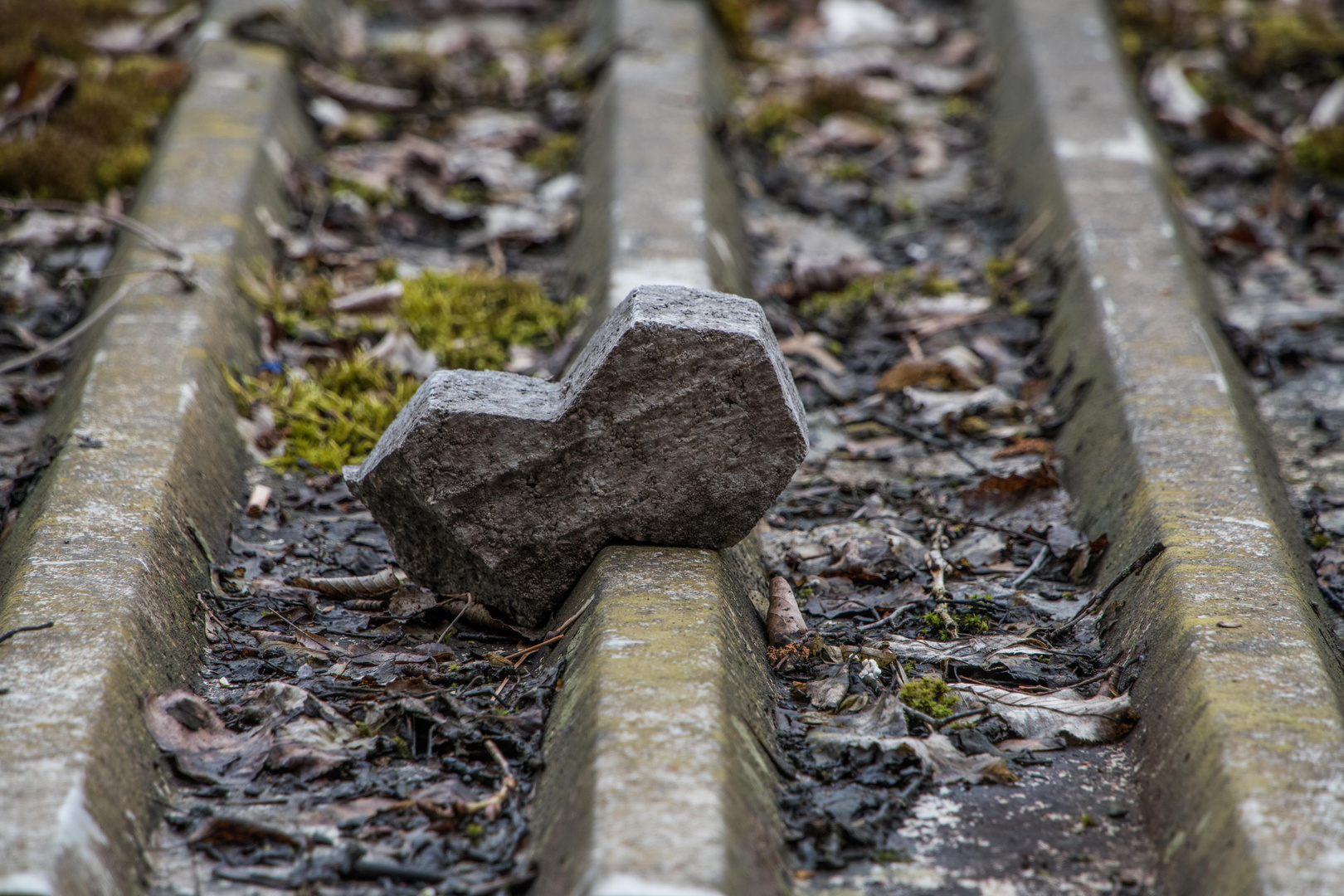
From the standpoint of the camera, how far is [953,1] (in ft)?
23.6

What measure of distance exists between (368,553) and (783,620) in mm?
1094

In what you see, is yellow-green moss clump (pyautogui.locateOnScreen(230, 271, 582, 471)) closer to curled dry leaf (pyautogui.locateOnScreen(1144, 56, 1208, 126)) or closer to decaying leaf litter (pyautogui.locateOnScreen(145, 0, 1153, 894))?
decaying leaf litter (pyautogui.locateOnScreen(145, 0, 1153, 894))

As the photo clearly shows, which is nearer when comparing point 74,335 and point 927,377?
point 74,335

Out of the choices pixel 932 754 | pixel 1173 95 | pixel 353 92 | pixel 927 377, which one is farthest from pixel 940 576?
pixel 353 92

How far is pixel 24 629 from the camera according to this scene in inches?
85.9

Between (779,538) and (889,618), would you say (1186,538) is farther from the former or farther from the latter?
(779,538)

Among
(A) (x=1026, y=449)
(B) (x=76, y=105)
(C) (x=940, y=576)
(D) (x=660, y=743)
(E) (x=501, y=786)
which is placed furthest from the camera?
(B) (x=76, y=105)

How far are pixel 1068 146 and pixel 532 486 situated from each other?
327 centimetres

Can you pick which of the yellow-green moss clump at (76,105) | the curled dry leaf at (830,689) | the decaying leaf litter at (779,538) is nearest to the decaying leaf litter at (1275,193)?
the decaying leaf litter at (779,538)

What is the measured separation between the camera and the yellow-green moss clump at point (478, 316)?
12.2 feet

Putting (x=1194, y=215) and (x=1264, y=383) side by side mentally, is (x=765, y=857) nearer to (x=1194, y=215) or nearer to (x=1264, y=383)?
(x=1264, y=383)

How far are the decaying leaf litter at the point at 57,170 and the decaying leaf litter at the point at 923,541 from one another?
1.99 meters

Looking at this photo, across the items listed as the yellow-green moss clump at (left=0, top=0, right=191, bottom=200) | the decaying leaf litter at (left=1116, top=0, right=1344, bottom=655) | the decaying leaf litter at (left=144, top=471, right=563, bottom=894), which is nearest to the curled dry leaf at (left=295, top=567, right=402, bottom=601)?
the decaying leaf litter at (left=144, top=471, right=563, bottom=894)

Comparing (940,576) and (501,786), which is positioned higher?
(501,786)
